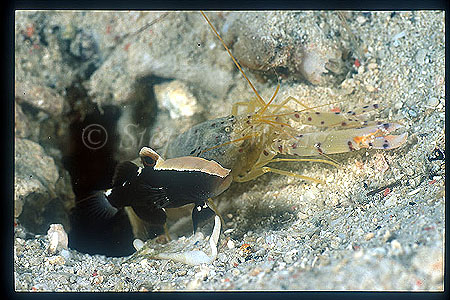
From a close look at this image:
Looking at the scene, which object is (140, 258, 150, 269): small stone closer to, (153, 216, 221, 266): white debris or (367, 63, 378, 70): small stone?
(153, 216, 221, 266): white debris

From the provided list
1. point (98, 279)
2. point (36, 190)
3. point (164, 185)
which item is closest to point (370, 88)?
point (164, 185)

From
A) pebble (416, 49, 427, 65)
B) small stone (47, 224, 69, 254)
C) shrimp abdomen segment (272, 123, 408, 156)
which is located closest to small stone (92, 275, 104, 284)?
small stone (47, 224, 69, 254)

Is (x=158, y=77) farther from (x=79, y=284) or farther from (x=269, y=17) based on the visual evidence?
(x=79, y=284)

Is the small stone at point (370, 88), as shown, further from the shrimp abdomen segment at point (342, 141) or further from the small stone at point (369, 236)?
the small stone at point (369, 236)

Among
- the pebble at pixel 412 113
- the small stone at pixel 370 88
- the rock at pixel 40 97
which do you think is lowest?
the pebble at pixel 412 113

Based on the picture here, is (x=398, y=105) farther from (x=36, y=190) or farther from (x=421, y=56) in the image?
(x=36, y=190)

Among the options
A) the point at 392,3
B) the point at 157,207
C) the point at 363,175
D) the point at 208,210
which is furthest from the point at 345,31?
the point at 157,207

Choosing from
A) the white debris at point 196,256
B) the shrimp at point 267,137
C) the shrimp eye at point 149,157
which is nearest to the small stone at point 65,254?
the white debris at point 196,256
